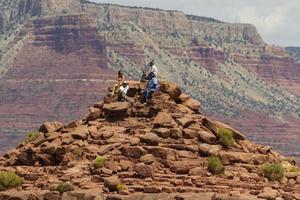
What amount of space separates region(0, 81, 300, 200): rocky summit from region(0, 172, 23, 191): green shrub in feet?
0.80

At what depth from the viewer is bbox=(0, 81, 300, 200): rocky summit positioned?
50062 millimetres

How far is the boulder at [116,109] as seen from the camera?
58.2m

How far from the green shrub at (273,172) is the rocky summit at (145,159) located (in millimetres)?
115

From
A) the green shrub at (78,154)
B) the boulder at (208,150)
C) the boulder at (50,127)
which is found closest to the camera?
the boulder at (208,150)

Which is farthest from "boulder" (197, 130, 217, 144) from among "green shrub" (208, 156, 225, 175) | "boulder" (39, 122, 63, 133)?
"boulder" (39, 122, 63, 133)

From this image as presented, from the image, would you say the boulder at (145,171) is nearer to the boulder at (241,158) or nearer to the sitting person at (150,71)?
the boulder at (241,158)

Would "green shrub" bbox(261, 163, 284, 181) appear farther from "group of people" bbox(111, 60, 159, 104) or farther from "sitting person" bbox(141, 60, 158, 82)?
"sitting person" bbox(141, 60, 158, 82)

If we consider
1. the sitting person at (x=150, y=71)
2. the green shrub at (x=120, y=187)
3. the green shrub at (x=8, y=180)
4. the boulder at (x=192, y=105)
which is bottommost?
the green shrub at (x=8, y=180)

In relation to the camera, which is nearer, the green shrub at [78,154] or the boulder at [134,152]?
the boulder at [134,152]

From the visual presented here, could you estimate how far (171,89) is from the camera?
59.0 m

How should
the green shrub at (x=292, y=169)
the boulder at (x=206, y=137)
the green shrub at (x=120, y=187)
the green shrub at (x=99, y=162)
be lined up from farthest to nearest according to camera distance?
the green shrub at (x=292, y=169)
the boulder at (x=206, y=137)
the green shrub at (x=99, y=162)
the green shrub at (x=120, y=187)

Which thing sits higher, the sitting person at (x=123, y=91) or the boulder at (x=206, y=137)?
the sitting person at (x=123, y=91)

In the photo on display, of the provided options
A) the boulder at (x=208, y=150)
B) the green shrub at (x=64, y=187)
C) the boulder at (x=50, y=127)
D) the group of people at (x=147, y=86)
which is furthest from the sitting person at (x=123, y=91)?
the green shrub at (x=64, y=187)

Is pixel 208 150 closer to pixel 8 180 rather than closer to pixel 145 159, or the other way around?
pixel 145 159
